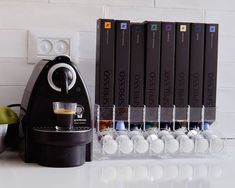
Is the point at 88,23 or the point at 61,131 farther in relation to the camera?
the point at 88,23

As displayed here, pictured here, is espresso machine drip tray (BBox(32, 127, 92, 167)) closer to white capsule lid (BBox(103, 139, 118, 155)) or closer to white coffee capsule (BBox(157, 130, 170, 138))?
white capsule lid (BBox(103, 139, 118, 155))

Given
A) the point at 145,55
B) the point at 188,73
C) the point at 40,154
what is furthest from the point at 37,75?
the point at 188,73

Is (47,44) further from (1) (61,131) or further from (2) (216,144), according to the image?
(2) (216,144)

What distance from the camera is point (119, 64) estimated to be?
1102 millimetres

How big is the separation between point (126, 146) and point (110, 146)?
37mm

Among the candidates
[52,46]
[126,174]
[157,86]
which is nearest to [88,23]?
[52,46]

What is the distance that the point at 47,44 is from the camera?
4.09 ft

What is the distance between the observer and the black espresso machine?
0.95m

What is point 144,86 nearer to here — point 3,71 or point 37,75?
point 37,75

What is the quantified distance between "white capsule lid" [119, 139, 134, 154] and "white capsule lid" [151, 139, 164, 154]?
0.05 m

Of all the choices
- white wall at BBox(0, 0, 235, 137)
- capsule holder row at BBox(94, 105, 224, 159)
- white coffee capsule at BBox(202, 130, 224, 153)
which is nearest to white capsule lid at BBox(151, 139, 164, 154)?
capsule holder row at BBox(94, 105, 224, 159)

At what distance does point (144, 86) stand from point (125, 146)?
7.0 inches

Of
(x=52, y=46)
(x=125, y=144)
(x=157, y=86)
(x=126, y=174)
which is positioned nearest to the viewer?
(x=126, y=174)

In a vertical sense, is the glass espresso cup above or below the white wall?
below
